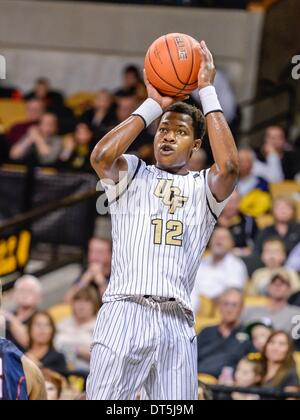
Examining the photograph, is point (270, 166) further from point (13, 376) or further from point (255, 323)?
point (13, 376)

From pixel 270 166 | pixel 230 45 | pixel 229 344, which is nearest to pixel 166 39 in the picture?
pixel 229 344

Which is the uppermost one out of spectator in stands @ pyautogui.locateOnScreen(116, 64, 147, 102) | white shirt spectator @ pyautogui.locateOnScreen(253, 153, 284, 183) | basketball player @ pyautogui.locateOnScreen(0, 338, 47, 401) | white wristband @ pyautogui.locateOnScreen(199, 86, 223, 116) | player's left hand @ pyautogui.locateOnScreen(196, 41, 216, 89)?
spectator in stands @ pyautogui.locateOnScreen(116, 64, 147, 102)

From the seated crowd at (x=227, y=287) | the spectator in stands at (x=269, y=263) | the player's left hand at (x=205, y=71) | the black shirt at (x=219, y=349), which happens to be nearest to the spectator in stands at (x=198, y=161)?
the seated crowd at (x=227, y=287)

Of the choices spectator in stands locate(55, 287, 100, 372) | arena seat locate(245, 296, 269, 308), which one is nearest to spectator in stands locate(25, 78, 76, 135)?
spectator in stands locate(55, 287, 100, 372)

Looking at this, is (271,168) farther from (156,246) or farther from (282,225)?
(156,246)

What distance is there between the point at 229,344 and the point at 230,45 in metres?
5.33

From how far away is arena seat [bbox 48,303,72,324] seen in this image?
34.4ft

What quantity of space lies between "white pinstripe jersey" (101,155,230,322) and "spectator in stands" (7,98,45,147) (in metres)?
7.39

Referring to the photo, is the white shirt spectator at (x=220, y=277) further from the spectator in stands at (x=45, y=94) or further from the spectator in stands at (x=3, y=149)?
the spectator in stands at (x=45, y=94)

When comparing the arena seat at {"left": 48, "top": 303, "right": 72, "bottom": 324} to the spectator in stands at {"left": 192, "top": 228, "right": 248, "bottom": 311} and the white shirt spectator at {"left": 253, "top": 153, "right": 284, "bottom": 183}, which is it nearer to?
the spectator in stands at {"left": 192, "top": 228, "right": 248, "bottom": 311}

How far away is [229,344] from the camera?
9.48 metres

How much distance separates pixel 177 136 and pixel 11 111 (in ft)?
28.7

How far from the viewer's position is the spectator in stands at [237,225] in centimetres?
1116
